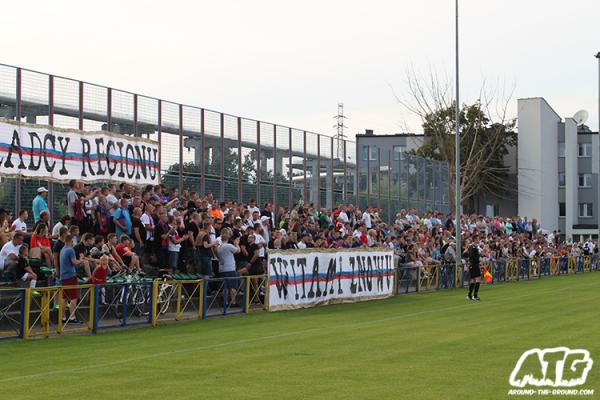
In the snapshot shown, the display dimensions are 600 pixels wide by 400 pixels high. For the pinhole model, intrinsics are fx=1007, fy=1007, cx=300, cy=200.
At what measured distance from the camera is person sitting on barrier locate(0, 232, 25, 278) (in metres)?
20.6

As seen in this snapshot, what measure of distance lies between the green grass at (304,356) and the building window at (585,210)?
75459 millimetres

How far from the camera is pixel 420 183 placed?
194ft

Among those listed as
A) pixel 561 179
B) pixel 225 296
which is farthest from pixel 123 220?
pixel 561 179

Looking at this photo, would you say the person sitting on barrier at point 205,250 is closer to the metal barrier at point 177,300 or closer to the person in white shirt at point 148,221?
the person in white shirt at point 148,221

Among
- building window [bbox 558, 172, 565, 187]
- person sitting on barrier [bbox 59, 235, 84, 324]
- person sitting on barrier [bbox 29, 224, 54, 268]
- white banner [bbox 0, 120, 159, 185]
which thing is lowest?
person sitting on barrier [bbox 59, 235, 84, 324]

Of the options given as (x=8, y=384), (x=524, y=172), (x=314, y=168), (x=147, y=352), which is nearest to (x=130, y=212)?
(x=147, y=352)

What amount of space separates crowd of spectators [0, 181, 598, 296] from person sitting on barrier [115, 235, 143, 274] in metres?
0.02

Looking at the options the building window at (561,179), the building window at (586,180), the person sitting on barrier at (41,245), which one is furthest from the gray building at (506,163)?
the person sitting on barrier at (41,245)

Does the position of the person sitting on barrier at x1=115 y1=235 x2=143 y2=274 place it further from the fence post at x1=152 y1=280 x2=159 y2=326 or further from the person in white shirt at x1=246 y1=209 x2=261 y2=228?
the person in white shirt at x1=246 y1=209 x2=261 y2=228

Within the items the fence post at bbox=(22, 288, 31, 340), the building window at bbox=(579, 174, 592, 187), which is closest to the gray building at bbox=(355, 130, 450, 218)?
the fence post at bbox=(22, 288, 31, 340)

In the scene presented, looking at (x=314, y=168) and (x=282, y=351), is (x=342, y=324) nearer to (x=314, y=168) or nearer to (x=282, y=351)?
(x=282, y=351)

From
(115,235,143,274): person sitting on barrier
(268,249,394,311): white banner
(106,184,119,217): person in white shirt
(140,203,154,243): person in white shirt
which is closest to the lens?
(115,235,143,274): person sitting on barrier

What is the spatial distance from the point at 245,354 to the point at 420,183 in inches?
1699

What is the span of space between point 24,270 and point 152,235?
5295mm
